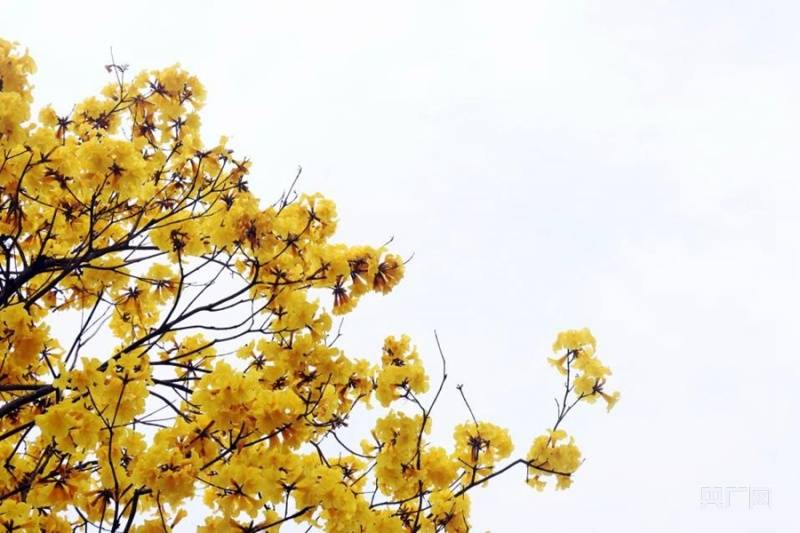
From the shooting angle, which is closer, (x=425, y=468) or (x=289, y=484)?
(x=289, y=484)

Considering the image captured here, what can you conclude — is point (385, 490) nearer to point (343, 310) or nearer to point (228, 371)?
point (343, 310)

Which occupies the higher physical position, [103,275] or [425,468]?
[103,275]

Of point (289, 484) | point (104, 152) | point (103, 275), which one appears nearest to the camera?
point (289, 484)

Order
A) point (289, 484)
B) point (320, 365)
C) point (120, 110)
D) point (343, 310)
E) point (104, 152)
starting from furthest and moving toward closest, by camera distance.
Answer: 1. point (120, 110)
2. point (343, 310)
3. point (320, 365)
4. point (104, 152)
5. point (289, 484)

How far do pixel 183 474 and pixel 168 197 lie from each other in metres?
2.28

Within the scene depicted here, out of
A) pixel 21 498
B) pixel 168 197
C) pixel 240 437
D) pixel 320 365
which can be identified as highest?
pixel 168 197

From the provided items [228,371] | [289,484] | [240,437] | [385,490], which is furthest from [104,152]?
[385,490]

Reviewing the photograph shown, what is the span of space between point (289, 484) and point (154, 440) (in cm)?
57

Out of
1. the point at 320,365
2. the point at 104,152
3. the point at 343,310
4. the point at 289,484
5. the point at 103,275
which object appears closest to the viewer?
the point at 289,484

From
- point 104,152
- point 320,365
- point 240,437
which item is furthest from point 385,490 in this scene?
point 104,152

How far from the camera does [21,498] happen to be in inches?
138

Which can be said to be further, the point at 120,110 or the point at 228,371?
the point at 120,110

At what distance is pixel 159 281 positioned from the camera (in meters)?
4.63

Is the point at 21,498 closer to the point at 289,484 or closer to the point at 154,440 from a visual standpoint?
the point at 154,440
